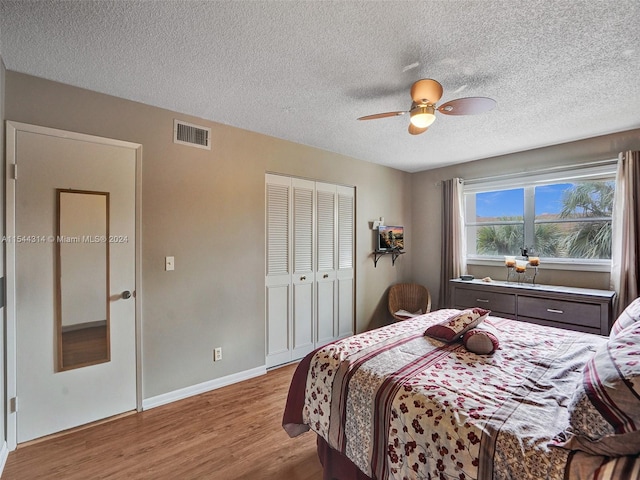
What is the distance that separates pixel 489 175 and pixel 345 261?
2247 millimetres

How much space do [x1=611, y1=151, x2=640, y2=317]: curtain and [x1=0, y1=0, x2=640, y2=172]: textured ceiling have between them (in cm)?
44

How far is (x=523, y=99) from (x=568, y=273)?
2.19 meters

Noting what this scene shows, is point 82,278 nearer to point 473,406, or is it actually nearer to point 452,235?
point 473,406

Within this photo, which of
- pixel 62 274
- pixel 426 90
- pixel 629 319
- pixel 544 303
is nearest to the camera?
pixel 629 319

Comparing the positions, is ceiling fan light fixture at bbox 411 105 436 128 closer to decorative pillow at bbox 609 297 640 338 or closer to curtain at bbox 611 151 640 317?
decorative pillow at bbox 609 297 640 338

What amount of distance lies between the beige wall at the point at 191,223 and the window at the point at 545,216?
254cm

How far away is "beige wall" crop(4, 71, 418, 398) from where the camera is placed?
2281 millimetres

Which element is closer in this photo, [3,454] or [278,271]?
[3,454]

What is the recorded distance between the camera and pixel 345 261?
405 centimetres

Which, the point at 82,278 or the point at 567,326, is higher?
the point at 82,278

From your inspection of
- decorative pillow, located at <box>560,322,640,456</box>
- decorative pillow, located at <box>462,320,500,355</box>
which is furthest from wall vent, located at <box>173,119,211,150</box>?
decorative pillow, located at <box>560,322,640,456</box>

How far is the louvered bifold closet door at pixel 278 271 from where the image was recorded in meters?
3.30

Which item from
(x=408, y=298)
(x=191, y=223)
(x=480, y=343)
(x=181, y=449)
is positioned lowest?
(x=181, y=449)

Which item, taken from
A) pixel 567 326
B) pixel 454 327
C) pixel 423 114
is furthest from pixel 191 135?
pixel 567 326
